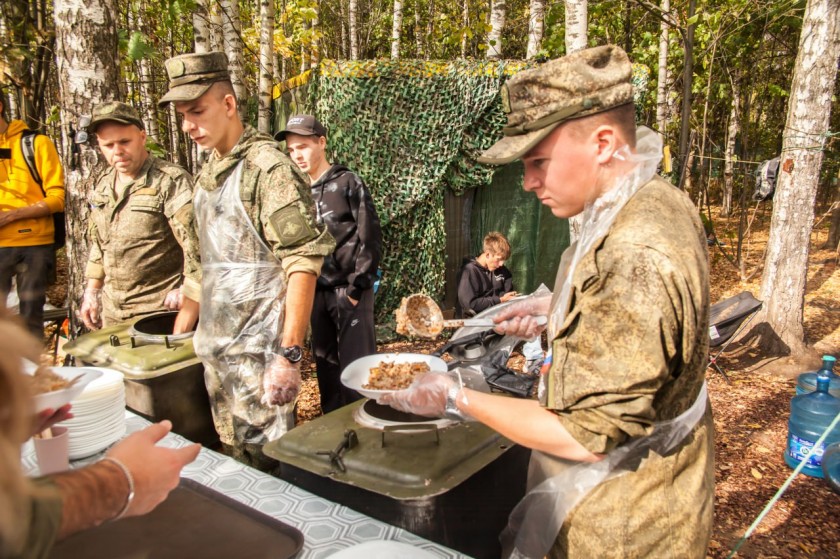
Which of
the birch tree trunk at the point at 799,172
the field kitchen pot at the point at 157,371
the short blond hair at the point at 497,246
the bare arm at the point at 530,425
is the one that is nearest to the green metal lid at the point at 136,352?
the field kitchen pot at the point at 157,371

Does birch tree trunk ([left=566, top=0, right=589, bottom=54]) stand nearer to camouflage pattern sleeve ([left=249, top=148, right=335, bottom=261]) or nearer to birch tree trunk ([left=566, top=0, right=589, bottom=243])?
birch tree trunk ([left=566, top=0, right=589, bottom=243])

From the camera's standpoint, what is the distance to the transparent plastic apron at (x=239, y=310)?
250 centimetres

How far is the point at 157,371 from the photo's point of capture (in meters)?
2.58

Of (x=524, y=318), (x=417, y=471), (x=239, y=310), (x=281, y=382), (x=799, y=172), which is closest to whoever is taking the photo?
(x=417, y=471)

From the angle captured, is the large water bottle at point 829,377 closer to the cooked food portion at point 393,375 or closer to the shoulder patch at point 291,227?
the cooked food portion at point 393,375

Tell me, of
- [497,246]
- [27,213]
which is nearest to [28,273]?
[27,213]

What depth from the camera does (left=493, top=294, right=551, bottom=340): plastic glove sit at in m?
2.16

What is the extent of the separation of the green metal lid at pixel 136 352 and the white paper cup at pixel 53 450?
1004mm

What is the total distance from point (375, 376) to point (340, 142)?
4.42m

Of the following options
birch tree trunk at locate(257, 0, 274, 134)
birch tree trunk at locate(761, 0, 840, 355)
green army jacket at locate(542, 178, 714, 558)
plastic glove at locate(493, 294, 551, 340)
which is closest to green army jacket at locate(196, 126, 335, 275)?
plastic glove at locate(493, 294, 551, 340)

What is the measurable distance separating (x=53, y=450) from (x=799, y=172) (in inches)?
248

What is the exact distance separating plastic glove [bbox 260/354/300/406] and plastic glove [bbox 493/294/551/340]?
2.86 ft

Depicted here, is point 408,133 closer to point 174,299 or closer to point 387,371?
point 174,299

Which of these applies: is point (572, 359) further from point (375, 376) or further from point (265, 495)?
point (375, 376)
